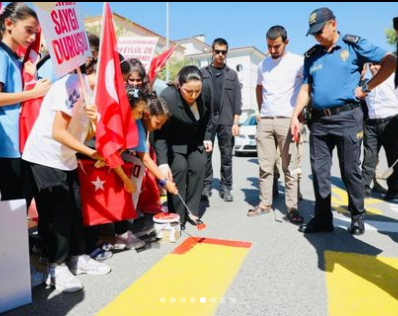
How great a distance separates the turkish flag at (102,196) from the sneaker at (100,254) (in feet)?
0.79

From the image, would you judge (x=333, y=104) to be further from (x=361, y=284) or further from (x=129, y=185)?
(x=129, y=185)

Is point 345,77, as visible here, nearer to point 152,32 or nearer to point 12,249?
point 12,249

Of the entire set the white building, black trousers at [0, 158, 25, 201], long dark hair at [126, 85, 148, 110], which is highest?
the white building

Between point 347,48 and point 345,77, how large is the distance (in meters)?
0.26

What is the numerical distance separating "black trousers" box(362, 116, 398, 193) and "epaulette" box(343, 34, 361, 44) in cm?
245

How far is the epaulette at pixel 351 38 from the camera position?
3148mm

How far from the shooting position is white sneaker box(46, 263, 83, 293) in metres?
2.35

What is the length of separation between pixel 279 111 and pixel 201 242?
5.90 ft

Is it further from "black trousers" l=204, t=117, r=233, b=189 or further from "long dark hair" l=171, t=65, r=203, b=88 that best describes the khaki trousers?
"long dark hair" l=171, t=65, r=203, b=88

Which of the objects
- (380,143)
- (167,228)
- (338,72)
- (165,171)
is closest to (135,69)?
(165,171)

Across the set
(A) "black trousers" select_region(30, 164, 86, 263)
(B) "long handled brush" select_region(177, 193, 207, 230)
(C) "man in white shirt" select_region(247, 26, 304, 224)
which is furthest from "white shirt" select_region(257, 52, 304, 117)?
(A) "black trousers" select_region(30, 164, 86, 263)

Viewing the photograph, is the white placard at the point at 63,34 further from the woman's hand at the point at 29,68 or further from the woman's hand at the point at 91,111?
the woman's hand at the point at 29,68

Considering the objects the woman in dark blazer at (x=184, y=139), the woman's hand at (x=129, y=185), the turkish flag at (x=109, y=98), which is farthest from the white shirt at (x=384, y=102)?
the turkish flag at (x=109, y=98)

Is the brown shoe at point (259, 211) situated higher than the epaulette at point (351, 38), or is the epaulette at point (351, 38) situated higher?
the epaulette at point (351, 38)
